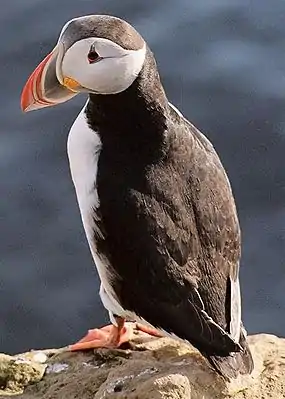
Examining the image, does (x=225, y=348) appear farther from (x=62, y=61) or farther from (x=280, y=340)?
(x=62, y=61)

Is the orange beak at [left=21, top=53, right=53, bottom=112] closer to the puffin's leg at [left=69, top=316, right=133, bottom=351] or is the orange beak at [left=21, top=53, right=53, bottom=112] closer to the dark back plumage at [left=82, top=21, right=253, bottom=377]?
the dark back plumage at [left=82, top=21, right=253, bottom=377]

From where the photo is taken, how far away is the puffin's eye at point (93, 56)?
4297mm

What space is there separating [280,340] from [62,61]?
1.43 metres

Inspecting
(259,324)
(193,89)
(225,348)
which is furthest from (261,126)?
(225,348)

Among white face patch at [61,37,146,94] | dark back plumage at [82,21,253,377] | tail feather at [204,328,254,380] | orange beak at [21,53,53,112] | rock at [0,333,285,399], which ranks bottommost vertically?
rock at [0,333,285,399]

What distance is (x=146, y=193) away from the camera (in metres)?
4.44

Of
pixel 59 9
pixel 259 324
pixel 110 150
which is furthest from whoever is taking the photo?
pixel 59 9

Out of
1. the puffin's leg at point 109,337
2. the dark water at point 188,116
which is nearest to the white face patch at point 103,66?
the puffin's leg at point 109,337

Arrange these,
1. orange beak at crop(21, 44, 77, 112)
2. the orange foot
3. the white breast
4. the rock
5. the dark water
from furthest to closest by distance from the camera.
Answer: the dark water → the orange foot → the white breast → orange beak at crop(21, 44, 77, 112) → the rock

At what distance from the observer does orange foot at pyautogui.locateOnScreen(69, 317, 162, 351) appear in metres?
4.83

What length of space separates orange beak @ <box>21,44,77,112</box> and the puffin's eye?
12 cm

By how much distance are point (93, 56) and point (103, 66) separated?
6 cm

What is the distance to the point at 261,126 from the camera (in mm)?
6895

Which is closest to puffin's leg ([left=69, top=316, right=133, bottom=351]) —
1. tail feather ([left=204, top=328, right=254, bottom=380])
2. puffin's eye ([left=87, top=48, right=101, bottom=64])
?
tail feather ([left=204, top=328, right=254, bottom=380])
